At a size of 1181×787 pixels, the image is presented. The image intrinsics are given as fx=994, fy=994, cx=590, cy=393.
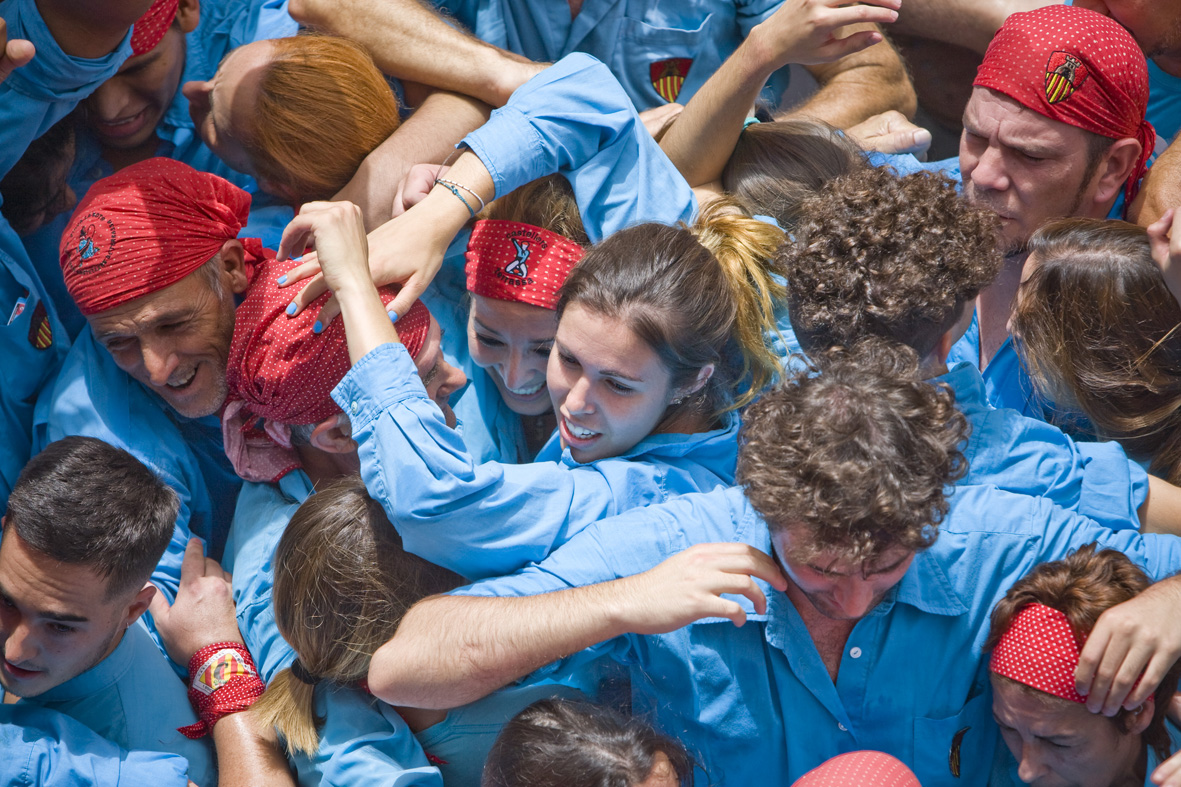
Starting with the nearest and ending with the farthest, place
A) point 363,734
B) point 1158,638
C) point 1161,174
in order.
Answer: point 1158,638
point 363,734
point 1161,174

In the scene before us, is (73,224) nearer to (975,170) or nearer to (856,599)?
(856,599)

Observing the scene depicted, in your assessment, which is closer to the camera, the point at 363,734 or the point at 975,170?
the point at 363,734

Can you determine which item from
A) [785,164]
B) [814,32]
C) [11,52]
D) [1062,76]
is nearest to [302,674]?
[11,52]

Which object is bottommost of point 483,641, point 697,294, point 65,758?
point 65,758

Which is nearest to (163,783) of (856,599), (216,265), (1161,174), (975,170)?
(216,265)

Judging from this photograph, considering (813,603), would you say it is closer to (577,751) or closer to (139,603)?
(577,751)

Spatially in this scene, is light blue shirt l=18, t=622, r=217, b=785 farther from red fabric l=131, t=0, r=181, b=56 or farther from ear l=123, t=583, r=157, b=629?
red fabric l=131, t=0, r=181, b=56

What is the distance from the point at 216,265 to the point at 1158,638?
2550 millimetres

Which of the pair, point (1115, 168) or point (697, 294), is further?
point (1115, 168)

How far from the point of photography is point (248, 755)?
248 centimetres

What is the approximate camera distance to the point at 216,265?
292cm

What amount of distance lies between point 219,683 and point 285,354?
90 cm

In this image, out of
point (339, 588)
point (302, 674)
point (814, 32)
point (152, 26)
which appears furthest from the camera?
point (152, 26)

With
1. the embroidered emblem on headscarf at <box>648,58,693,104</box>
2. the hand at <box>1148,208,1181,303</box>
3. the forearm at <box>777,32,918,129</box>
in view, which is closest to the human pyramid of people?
the hand at <box>1148,208,1181,303</box>
